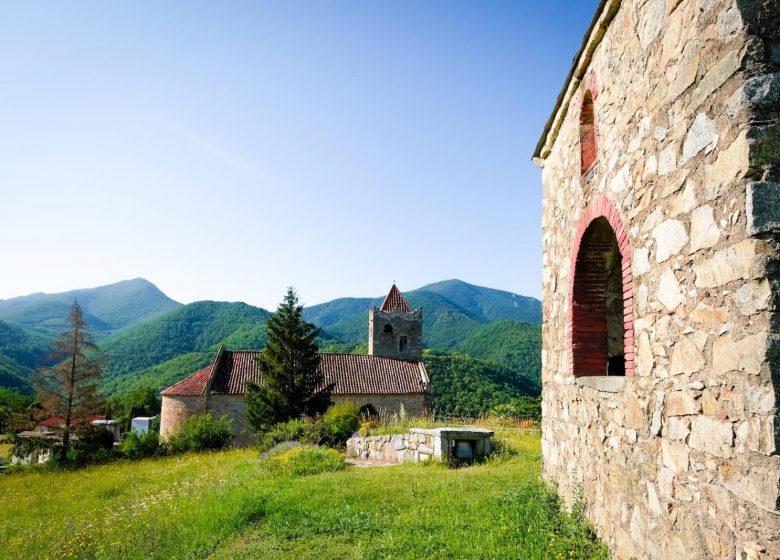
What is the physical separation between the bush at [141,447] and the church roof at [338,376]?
7823 millimetres

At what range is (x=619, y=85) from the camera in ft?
13.2

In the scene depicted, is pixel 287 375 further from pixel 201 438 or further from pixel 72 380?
pixel 72 380

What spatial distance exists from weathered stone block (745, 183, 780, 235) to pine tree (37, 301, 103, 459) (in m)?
23.3

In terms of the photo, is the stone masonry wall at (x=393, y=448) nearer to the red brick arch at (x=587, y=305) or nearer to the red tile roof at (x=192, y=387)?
the red brick arch at (x=587, y=305)

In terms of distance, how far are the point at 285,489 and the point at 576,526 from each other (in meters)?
4.59

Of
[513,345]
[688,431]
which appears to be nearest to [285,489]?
[688,431]

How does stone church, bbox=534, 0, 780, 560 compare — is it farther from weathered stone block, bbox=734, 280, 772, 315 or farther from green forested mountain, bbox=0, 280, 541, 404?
green forested mountain, bbox=0, 280, 541, 404

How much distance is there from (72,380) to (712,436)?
24.3 meters

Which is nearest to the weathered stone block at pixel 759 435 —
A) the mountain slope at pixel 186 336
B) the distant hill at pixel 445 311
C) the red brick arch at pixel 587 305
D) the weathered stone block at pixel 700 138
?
the weathered stone block at pixel 700 138

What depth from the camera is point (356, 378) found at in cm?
3262

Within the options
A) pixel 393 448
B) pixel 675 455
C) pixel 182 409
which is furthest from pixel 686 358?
pixel 182 409

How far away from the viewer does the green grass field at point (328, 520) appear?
4.66 metres

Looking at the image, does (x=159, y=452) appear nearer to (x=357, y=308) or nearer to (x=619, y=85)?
(x=619, y=85)

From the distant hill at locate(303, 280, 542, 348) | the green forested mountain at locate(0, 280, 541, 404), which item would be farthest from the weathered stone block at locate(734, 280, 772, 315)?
the distant hill at locate(303, 280, 542, 348)
